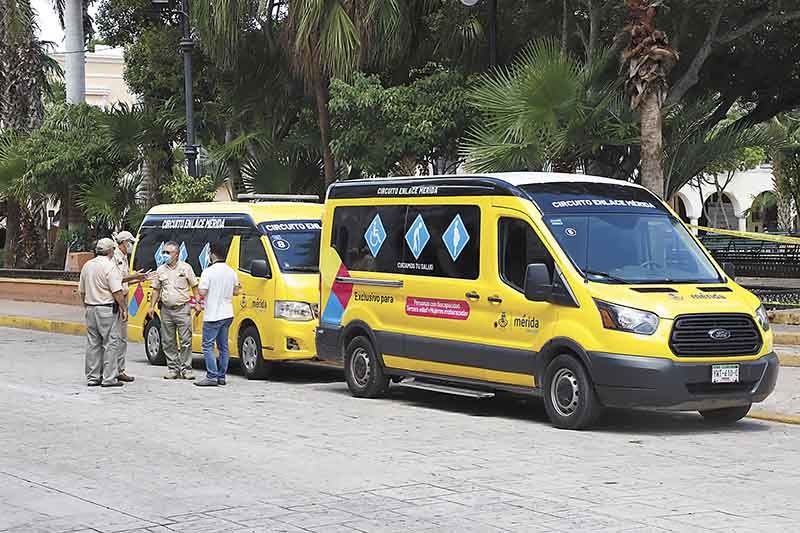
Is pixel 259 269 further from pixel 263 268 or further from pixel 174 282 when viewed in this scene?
pixel 174 282

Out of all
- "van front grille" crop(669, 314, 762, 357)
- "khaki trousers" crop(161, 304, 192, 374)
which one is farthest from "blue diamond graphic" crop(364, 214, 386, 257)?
"van front grille" crop(669, 314, 762, 357)

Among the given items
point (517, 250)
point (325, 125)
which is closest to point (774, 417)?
point (517, 250)

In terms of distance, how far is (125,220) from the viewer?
1262 inches

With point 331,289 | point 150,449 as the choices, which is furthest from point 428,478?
point 331,289

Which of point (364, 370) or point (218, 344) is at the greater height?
point (218, 344)

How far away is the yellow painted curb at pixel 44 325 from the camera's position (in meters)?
26.5

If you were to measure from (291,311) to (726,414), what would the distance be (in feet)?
20.1

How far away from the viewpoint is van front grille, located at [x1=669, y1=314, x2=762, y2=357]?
12195 mm

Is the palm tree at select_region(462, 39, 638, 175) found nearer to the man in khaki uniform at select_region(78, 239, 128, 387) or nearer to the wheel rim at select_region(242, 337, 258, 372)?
the wheel rim at select_region(242, 337, 258, 372)

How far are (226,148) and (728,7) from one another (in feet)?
36.1

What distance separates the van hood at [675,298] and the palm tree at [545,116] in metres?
7.29

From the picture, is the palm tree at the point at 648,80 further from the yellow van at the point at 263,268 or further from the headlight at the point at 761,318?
the headlight at the point at 761,318

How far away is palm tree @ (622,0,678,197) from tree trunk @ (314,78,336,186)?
26.5 ft

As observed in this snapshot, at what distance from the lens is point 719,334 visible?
12.3m
